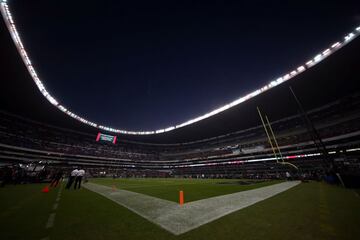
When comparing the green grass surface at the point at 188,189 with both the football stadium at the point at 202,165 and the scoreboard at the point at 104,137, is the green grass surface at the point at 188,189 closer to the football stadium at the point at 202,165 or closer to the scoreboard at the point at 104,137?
the football stadium at the point at 202,165

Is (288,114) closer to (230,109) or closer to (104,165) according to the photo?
(230,109)

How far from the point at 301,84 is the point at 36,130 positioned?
3063 inches

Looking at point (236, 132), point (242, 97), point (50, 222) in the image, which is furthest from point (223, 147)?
point (50, 222)

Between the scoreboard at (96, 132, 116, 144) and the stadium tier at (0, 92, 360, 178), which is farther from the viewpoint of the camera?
the scoreboard at (96, 132, 116, 144)

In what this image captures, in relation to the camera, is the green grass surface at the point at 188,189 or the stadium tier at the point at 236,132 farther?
the stadium tier at the point at 236,132

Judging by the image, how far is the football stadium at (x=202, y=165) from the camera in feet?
11.6

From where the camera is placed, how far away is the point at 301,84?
101ft

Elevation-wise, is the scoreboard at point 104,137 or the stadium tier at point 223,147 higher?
the scoreboard at point 104,137

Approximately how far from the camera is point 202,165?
61.3m

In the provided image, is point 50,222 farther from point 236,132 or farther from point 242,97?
point 236,132

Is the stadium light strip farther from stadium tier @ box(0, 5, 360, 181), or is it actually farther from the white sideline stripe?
the white sideline stripe

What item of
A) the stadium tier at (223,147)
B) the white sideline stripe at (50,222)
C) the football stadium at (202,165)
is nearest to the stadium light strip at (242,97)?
the football stadium at (202,165)

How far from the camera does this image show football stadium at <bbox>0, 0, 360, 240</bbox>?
3.53 meters

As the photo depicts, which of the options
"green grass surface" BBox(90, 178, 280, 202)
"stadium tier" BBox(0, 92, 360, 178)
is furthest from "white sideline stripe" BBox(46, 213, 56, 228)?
"stadium tier" BBox(0, 92, 360, 178)
